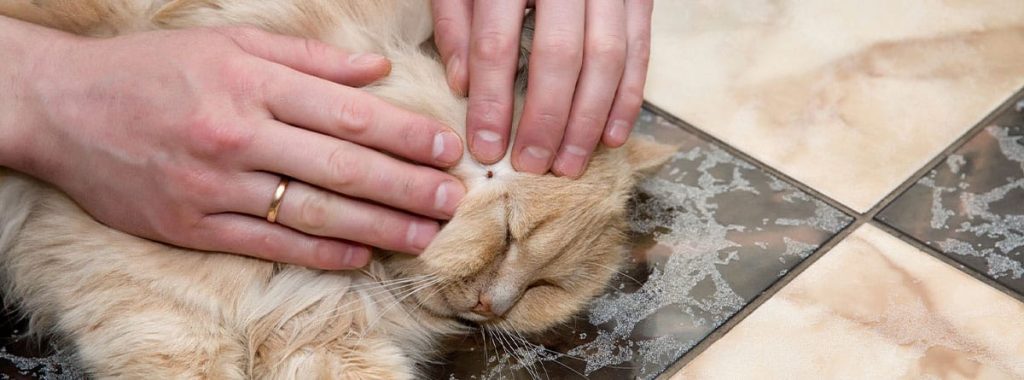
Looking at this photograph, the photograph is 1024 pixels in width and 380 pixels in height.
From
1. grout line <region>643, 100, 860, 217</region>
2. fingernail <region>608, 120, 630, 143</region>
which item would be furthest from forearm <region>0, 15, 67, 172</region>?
grout line <region>643, 100, 860, 217</region>

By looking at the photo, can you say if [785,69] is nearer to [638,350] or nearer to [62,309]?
[638,350]

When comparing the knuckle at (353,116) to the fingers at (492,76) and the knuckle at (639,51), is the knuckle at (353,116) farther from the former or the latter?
the knuckle at (639,51)

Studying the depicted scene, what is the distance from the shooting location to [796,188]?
1729 millimetres

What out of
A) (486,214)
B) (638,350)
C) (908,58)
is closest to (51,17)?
(486,214)

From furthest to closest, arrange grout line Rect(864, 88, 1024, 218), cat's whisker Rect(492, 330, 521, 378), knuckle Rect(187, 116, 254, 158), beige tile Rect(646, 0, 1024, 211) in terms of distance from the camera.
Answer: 1. beige tile Rect(646, 0, 1024, 211)
2. grout line Rect(864, 88, 1024, 218)
3. cat's whisker Rect(492, 330, 521, 378)
4. knuckle Rect(187, 116, 254, 158)

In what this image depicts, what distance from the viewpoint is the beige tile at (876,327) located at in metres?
1.39

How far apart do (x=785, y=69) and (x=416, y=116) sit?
3.46ft

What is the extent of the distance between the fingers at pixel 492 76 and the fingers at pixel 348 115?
63mm

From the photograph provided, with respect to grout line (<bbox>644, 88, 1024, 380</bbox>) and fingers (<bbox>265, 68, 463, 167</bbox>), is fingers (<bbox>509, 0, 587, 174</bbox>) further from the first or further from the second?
grout line (<bbox>644, 88, 1024, 380</bbox>)

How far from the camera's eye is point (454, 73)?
51.0 inches

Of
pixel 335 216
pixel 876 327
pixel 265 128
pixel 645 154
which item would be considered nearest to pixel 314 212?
pixel 335 216

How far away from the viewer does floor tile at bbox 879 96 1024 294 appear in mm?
1574

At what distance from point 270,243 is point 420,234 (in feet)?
0.64

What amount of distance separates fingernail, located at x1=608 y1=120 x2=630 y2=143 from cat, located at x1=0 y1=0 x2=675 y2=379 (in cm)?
6
